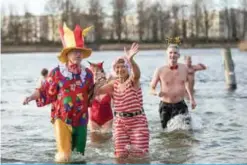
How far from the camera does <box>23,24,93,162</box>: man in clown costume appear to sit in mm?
7543

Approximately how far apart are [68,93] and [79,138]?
60cm

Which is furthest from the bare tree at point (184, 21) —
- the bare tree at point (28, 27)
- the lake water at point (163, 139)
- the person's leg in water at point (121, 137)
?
the person's leg in water at point (121, 137)

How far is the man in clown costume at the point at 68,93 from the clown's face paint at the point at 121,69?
39cm

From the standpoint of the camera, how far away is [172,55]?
1047 cm

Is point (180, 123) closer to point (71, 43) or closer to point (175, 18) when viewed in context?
point (71, 43)

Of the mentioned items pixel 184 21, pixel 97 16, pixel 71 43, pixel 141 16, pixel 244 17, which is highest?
pixel 97 16

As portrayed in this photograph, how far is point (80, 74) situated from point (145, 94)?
1290cm

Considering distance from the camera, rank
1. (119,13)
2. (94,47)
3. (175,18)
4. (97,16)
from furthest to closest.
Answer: (175,18) < (119,13) < (97,16) < (94,47)

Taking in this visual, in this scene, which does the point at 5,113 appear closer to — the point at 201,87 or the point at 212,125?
the point at 212,125

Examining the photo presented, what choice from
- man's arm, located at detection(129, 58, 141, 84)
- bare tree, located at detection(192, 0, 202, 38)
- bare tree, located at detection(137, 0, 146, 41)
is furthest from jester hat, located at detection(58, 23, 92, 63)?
bare tree, located at detection(137, 0, 146, 41)

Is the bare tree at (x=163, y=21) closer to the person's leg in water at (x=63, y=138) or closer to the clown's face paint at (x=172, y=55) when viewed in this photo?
the clown's face paint at (x=172, y=55)

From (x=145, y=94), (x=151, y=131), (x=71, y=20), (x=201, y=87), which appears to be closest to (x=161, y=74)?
(x=151, y=131)

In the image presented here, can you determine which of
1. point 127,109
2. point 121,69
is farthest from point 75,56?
point 127,109

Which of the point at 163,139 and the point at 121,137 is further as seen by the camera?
the point at 163,139
